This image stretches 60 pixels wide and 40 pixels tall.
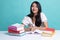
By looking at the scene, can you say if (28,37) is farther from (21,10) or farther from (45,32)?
(21,10)

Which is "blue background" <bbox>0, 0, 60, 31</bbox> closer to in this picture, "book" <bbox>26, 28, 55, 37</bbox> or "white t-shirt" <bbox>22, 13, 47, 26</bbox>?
"white t-shirt" <bbox>22, 13, 47, 26</bbox>

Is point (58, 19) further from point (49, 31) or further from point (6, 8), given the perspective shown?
point (6, 8)

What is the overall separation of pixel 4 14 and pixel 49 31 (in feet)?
3.22

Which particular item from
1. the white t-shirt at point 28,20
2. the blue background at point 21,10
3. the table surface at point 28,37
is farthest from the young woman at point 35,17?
the table surface at point 28,37

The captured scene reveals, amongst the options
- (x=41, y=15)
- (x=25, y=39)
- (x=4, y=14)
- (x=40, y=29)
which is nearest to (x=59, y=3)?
(x=41, y=15)

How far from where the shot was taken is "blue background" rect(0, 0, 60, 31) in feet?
8.91

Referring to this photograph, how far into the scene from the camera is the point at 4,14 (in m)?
2.75

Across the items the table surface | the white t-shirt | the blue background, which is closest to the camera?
the table surface

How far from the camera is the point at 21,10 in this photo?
2.73 metres

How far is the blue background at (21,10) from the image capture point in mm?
2715

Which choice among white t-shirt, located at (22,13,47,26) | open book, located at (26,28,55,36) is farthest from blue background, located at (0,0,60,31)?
open book, located at (26,28,55,36)

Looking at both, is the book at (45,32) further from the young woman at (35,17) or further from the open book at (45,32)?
the young woman at (35,17)

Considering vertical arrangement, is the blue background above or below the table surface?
above

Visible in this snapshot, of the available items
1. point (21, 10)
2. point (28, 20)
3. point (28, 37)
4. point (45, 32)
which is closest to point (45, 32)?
point (45, 32)
